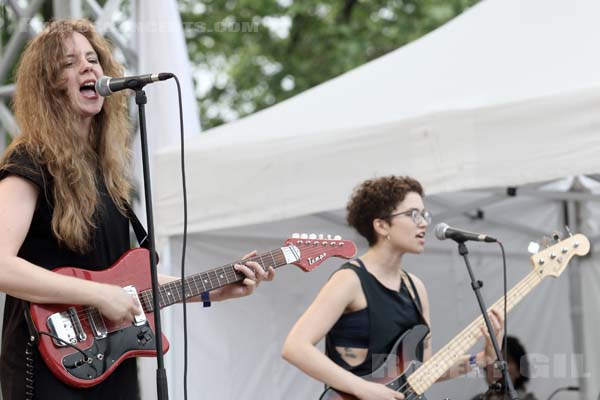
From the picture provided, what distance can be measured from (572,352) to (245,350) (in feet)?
6.77

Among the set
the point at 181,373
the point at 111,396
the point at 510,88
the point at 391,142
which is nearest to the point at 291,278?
the point at 181,373

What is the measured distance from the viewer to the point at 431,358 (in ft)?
11.7

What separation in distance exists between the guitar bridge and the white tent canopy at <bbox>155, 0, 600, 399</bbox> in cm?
167

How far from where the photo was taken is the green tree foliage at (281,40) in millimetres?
12219

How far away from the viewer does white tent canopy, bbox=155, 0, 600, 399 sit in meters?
3.71

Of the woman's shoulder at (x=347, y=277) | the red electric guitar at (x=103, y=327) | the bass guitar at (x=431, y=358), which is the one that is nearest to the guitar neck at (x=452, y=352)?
the bass guitar at (x=431, y=358)

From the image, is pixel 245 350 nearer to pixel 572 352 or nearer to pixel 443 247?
pixel 443 247

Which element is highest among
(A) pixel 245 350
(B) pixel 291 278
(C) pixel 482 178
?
(C) pixel 482 178

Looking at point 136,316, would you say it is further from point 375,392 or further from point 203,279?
point 375,392

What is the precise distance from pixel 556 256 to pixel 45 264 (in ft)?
6.72

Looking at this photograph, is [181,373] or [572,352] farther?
[572,352]

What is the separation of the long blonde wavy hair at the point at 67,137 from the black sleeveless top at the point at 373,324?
3.69 feet

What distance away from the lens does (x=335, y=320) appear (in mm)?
3555

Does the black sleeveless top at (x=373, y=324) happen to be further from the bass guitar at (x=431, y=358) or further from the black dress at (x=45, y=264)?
the black dress at (x=45, y=264)
